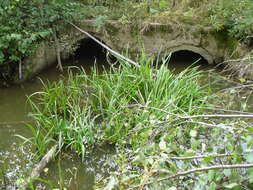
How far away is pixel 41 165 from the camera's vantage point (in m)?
2.54

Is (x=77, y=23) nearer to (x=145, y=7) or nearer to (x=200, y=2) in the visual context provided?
(x=145, y=7)

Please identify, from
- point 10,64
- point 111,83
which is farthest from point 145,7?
point 10,64

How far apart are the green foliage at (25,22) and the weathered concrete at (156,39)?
53 centimetres

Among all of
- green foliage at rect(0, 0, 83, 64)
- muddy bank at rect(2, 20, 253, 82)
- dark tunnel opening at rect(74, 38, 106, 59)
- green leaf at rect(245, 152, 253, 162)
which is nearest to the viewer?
green leaf at rect(245, 152, 253, 162)

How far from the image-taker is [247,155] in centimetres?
107

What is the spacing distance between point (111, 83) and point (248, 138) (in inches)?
101

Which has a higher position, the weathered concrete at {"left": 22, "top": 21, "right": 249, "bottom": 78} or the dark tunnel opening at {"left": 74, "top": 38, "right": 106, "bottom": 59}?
the weathered concrete at {"left": 22, "top": 21, "right": 249, "bottom": 78}

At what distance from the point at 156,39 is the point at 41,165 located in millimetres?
3600

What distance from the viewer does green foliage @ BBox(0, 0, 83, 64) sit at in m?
3.83

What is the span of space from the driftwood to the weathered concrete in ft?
8.69

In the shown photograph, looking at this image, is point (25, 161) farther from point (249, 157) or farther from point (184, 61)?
point (184, 61)

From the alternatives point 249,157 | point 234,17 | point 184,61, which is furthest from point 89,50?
point 249,157

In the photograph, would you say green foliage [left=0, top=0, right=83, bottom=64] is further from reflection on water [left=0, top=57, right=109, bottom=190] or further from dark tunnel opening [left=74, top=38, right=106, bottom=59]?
dark tunnel opening [left=74, top=38, right=106, bottom=59]

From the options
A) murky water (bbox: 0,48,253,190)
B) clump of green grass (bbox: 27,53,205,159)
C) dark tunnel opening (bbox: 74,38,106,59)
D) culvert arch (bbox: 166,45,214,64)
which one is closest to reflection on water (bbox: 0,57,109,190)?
murky water (bbox: 0,48,253,190)
